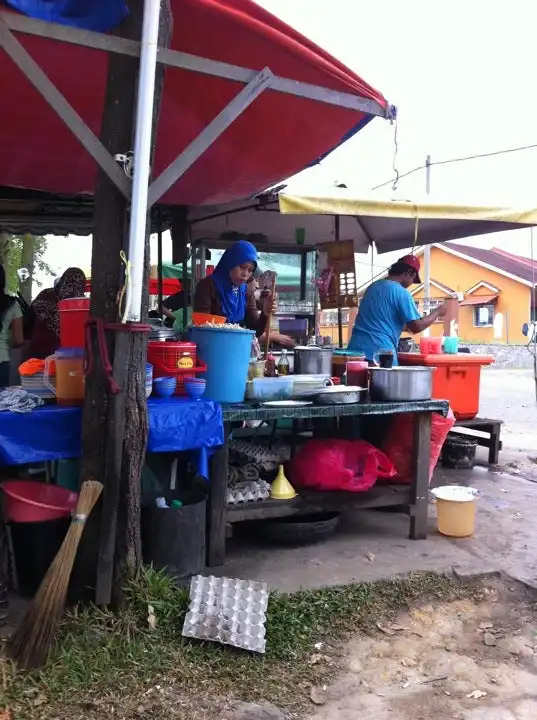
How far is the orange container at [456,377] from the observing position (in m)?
6.43

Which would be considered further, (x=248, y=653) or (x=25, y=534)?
(x=25, y=534)

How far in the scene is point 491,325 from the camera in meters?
29.6

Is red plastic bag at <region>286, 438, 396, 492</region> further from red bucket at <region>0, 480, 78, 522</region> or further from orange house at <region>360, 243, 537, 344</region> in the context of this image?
orange house at <region>360, 243, 537, 344</region>

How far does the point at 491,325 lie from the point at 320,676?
2895 centimetres

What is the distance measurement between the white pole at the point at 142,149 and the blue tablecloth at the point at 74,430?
675 millimetres

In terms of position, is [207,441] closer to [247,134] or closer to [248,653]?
[248,653]

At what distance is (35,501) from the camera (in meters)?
3.22

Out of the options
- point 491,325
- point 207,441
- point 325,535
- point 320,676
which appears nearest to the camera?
point 320,676

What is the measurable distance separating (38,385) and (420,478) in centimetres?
255

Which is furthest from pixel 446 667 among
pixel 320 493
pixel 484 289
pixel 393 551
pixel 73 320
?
pixel 484 289

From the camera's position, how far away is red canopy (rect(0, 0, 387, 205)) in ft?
10.8

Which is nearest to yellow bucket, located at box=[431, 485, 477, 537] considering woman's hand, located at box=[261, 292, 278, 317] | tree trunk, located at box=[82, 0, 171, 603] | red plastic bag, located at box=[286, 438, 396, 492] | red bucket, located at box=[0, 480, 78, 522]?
red plastic bag, located at box=[286, 438, 396, 492]

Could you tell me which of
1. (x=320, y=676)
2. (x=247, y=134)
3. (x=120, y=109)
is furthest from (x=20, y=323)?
(x=320, y=676)

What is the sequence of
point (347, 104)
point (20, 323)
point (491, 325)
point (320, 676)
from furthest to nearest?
point (491, 325), point (20, 323), point (347, 104), point (320, 676)
